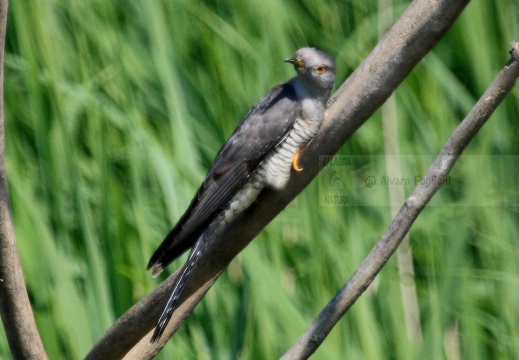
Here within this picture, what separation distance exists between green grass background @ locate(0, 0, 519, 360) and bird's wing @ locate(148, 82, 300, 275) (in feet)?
0.73

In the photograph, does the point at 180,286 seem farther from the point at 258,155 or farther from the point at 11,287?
the point at 258,155

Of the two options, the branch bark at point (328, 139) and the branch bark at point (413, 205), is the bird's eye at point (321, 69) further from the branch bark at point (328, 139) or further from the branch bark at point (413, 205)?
the branch bark at point (413, 205)

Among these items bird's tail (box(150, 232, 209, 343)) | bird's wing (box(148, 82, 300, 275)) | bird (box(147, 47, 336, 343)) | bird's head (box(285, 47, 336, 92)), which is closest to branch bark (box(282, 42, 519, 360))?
bird's tail (box(150, 232, 209, 343))

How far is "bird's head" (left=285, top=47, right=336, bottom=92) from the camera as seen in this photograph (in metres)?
2.36

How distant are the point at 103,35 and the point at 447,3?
5.26 ft

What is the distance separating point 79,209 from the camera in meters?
2.26

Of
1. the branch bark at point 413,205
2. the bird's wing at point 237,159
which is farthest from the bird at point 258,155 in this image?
the branch bark at point 413,205

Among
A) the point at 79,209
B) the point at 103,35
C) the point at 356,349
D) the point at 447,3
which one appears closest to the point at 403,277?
the point at 356,349

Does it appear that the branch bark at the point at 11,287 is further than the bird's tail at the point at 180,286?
No

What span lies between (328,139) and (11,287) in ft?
2.27

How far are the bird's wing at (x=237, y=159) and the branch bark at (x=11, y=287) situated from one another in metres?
0.48

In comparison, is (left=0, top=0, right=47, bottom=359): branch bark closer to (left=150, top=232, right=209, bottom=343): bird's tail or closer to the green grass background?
(left=150, top=232, right=209, bottom=343): bird's tail

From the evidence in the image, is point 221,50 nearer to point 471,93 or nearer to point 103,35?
point 103,35

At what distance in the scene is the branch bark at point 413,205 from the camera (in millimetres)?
1480
